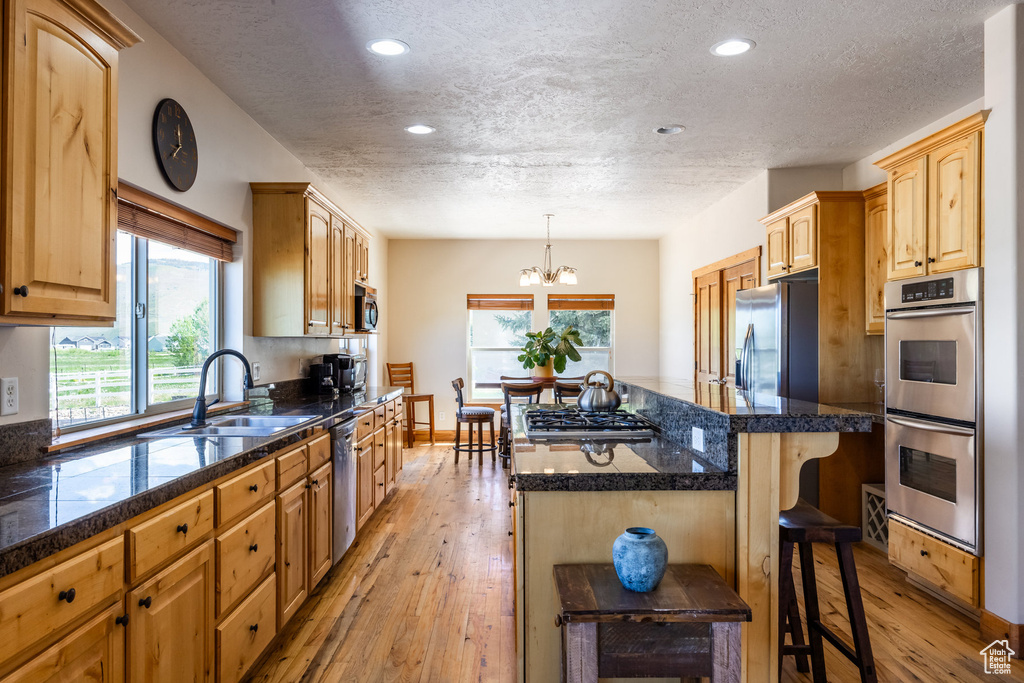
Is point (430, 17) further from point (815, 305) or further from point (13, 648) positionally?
point (815, 305)

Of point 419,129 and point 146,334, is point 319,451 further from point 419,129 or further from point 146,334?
point 419,129

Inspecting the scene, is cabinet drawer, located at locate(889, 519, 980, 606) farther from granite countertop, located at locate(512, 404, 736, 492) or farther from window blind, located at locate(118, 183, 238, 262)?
window blind, located at locate(118, 183, 238, 262)

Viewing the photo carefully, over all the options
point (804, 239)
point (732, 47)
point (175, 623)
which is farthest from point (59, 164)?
point (804, 239)

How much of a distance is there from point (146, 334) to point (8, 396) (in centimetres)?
101

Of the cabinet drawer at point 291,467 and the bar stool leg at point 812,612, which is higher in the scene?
the cabinet drawer at point 291,467

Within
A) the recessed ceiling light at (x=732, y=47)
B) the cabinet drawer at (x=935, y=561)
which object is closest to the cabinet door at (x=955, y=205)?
the recessed ceiling light at (x=732, y=47)

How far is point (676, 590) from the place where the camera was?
1.58 m

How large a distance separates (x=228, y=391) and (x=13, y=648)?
2.58 meters

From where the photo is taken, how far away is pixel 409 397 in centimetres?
736

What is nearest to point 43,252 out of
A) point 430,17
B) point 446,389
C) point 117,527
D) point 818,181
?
point 117,527

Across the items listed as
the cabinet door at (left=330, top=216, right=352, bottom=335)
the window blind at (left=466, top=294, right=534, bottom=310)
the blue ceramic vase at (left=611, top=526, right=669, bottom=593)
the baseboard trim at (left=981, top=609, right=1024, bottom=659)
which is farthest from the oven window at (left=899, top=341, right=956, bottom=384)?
the window blind at (left=466, top=294, right=534, bottom=310)

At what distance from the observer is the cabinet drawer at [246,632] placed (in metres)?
1.98

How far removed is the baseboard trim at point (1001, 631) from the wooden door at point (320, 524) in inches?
115

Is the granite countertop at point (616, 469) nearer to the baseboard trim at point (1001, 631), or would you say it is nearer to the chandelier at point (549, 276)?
the baseboard trim at point (1001, 631)
